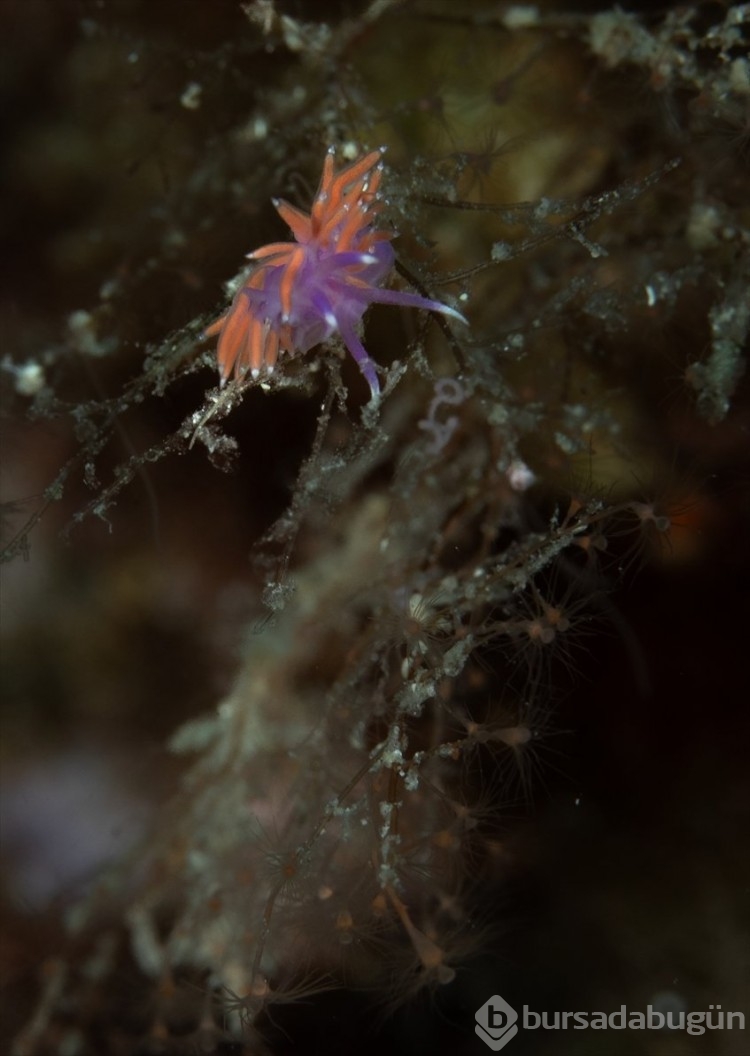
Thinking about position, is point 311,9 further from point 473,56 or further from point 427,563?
point 427,563

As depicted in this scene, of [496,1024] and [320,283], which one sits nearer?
[320,283]

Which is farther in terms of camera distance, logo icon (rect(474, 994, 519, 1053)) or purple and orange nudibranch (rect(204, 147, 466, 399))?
logo icon (rect(474, 994, 519, 1053))

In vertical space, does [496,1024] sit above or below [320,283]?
below

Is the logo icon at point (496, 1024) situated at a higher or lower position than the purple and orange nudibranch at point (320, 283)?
lower

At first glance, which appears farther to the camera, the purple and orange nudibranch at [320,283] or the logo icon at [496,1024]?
the logo icon at [496,1024]

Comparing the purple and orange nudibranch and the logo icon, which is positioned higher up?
the purple and orange nudibranch
